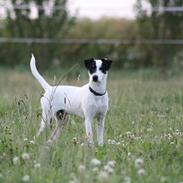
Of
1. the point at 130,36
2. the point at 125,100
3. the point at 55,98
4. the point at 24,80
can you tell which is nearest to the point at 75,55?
the point at 130,36

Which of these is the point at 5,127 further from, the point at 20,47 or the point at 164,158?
the point at 20,47

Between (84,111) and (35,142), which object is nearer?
(35,142)

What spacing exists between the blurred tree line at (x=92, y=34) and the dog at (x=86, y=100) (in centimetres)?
1031

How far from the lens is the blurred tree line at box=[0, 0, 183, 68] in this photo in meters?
17.2

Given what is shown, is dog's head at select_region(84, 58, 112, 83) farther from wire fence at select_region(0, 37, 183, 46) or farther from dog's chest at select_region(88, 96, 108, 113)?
wire fence at select_region(0, 37, 183, 46)

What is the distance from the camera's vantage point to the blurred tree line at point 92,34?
17172 mm

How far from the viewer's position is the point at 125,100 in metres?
9.51

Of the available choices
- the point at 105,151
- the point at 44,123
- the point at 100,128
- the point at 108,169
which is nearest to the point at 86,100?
the point at 100,128

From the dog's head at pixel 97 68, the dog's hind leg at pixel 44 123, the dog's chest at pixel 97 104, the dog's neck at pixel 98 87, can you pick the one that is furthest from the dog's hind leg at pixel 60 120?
the dog's head at pixel 97 68

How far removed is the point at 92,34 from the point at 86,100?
13.7 meters

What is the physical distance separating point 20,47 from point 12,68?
1.10 m

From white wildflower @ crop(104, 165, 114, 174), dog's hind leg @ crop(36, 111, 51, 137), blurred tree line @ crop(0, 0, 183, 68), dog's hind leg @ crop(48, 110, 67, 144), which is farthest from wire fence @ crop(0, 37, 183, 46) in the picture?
white wildflower @ crop(104, 165, 114, 174)

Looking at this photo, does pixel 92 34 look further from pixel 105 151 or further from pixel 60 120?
pixel 105 151

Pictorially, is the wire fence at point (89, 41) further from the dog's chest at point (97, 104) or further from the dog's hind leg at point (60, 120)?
the dog's chest at point (97, 104)
